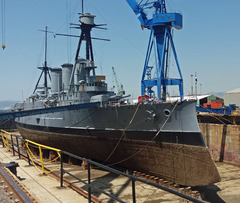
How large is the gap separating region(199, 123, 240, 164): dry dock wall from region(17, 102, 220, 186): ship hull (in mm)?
8419

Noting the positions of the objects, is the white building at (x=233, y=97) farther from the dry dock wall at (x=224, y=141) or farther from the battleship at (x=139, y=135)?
the battleship at (x=139, y=135)

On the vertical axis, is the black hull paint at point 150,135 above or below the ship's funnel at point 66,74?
below

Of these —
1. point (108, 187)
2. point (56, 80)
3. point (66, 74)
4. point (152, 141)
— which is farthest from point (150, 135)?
point (56, 80)

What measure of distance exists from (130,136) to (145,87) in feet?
45.8

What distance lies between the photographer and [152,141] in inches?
504

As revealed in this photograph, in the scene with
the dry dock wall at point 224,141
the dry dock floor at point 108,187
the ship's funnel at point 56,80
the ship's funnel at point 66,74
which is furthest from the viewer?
the ship's funnel at point 56,80

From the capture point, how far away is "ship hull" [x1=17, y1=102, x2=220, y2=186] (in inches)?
457

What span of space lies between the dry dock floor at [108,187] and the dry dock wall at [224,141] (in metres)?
0.95

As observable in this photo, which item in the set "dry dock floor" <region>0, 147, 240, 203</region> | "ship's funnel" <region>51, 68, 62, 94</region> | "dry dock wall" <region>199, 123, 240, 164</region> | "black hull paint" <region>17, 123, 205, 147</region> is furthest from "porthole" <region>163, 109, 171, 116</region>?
"ship's funnel" <region>51, 68, 62, 94</region>

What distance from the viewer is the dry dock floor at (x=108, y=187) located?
6208mm

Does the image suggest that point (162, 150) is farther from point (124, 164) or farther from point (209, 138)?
point (209, 138)

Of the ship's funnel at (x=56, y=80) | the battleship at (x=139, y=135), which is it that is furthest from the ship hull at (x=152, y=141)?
the ship's funnel at (x=56, y=80)

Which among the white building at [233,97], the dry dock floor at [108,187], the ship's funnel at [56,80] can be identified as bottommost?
the dry dock floor at [108,187]

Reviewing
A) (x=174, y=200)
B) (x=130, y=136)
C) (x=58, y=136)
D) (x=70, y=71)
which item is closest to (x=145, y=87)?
(x=70, y=71)
